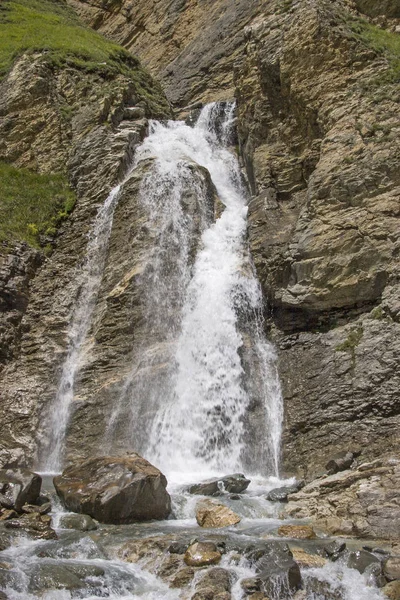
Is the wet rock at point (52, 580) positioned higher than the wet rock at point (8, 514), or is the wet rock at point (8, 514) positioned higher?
the wet rock at point (8, 514)

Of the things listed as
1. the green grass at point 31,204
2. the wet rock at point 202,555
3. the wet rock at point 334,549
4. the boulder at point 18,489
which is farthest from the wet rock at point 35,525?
the green grass at point 31,204

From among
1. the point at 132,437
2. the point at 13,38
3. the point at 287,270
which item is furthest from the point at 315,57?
the point at 13,38

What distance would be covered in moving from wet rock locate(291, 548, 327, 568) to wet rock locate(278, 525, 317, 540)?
3.05 ft

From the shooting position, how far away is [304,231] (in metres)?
17.6

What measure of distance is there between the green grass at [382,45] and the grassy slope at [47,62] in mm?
12333

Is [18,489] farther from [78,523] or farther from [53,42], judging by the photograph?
[53,42]

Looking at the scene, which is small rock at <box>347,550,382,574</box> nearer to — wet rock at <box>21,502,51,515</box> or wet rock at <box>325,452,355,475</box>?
wet rock at <box>325,452,355,475</box>

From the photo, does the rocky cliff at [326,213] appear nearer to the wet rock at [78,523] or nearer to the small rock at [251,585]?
the wet rock at [78,523]

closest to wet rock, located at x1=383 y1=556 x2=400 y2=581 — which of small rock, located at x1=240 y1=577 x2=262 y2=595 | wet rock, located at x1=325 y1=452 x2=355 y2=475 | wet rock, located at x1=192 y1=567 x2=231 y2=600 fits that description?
small rock, located at x1=240 y1=577 x2=262 y2=595

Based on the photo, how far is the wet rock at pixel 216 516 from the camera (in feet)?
35.1

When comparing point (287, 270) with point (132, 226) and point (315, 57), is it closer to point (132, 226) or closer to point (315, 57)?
point (132, 226)

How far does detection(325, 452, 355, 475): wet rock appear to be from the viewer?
12852 millimetres

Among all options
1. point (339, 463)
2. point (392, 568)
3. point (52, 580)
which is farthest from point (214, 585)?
point (339, 463)

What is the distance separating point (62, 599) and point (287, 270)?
40.3 ft
